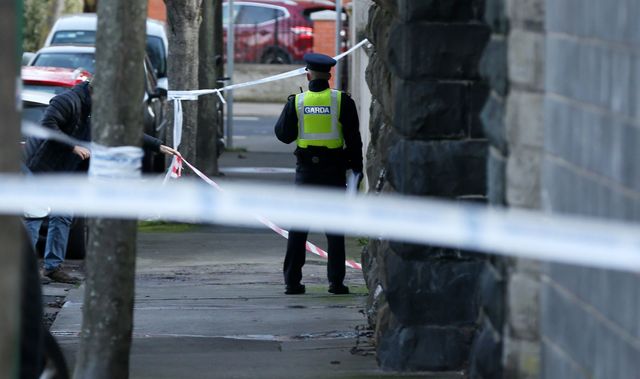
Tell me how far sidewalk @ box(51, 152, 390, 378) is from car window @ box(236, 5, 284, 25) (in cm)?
1969

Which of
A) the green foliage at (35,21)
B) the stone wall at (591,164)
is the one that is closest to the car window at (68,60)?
the green foliage at (35,21)

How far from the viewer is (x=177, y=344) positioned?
832 cm

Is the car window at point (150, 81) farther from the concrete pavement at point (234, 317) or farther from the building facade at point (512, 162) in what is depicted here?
the building facade at point (512, 162)

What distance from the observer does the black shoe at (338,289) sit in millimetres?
10039

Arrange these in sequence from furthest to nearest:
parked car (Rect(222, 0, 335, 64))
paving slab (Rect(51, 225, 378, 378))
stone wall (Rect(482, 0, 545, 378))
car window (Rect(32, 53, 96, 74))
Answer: parked car (Rect(222, 0, 335, 64)) < car window (Rect(32, 53, 96, 74)) < paving slab (Rect(51, 225, 378, 378)) < stone wall (Rect(482, 0, 545, 378))

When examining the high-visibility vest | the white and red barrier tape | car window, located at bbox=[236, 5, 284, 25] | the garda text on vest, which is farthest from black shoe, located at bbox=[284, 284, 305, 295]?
car window, located at bbox=[236, 5, 284, 25]

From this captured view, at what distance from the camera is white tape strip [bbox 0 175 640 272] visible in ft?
12.7

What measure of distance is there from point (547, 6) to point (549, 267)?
0.92 metres

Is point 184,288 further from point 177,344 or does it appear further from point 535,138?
point 535,138

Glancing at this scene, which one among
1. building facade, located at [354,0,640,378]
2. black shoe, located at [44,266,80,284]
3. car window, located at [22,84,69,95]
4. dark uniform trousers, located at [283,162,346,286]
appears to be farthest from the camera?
car window, located at [22,84,69,95]

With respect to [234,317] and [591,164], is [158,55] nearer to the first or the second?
[234,317]

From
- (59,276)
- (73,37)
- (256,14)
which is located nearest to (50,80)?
(59,276)

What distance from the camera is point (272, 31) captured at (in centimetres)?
3216

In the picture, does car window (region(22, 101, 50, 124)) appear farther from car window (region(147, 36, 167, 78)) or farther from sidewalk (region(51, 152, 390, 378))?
car window (region(147, 36, 167, 78))
